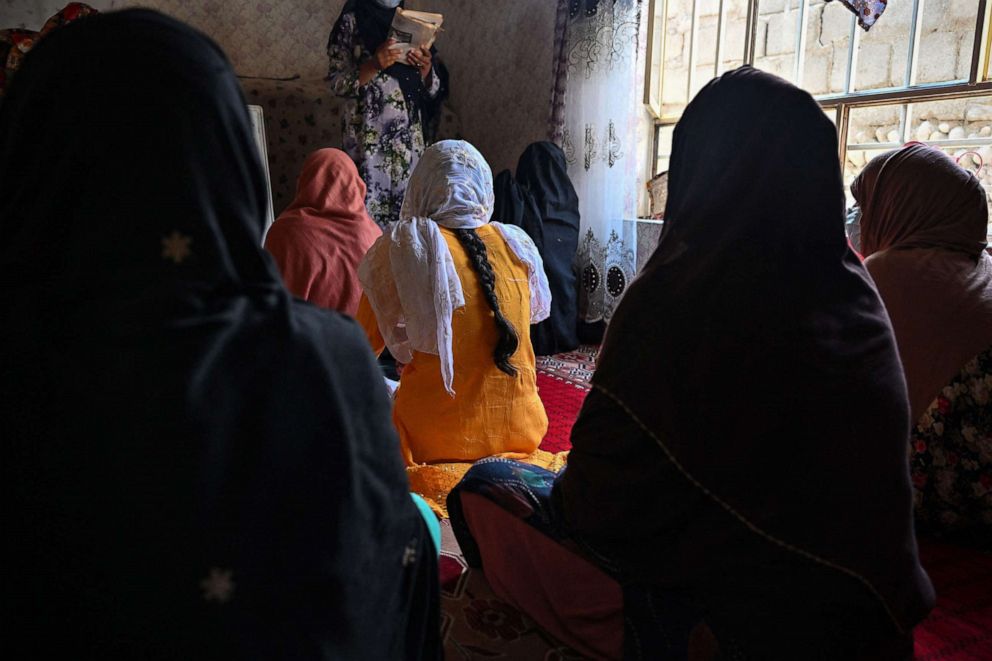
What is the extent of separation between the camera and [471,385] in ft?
6.14

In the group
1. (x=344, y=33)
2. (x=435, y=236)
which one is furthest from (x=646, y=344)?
(x=344, y=33)

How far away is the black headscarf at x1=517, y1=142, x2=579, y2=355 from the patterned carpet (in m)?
1.90

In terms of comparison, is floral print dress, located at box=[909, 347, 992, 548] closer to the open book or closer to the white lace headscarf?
the white lace headscarf

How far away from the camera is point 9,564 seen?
619 mm

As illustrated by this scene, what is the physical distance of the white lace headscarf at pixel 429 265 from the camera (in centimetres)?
175

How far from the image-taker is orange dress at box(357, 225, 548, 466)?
1.85 meters

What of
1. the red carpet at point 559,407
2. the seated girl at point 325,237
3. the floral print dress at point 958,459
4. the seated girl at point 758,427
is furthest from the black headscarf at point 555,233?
the seated girl at point 758,427

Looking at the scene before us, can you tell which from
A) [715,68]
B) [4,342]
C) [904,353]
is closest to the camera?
[4,342]

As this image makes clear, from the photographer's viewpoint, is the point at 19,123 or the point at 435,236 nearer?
the point at 19,123

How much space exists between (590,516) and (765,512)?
0.91ft

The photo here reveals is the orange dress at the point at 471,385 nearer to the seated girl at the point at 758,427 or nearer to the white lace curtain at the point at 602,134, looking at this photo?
the seated girl at the point at 758,427

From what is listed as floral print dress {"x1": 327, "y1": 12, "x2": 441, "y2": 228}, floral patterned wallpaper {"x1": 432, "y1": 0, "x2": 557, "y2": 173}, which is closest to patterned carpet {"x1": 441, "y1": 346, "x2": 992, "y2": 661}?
floral print dress {"x1": 327, "y1": 12, "x2": 441, "y2": 228}

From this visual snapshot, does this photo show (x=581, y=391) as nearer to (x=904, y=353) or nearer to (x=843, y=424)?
(x=904, y=353)

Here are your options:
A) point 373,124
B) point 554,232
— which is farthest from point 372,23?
point 554,232
